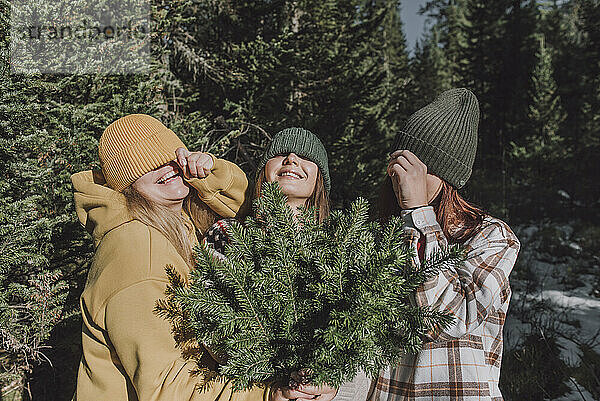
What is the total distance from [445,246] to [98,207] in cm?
151

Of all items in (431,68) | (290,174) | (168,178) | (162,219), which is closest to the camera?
(162,219)

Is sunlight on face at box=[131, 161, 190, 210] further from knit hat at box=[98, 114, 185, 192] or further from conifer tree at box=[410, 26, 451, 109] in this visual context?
conifer tree at box=[410, 26, 451, 109]

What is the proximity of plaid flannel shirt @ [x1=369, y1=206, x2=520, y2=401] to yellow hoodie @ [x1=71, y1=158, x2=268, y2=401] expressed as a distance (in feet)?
2.11

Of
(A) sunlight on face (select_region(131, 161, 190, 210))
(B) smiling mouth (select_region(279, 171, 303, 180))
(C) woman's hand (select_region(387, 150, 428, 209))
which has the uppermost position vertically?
(C) woman's hand (select_region(387, 150, 428, 209))

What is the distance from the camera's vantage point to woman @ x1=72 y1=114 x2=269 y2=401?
1447 mm

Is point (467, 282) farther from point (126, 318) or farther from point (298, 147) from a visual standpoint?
point (126, 318)

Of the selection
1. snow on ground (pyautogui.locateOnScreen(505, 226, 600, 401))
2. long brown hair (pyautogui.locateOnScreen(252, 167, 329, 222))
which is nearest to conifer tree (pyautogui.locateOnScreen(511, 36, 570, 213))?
snow on ground (pyautogui.locateOnScreen(505, 226, 600, 401))

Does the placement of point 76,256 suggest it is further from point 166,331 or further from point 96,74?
point 166,331

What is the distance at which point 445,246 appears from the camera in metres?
1.59

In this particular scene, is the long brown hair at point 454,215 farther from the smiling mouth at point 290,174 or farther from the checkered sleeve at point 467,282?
the smiling mouth at point 290,174

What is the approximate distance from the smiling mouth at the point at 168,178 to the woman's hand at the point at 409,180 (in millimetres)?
989

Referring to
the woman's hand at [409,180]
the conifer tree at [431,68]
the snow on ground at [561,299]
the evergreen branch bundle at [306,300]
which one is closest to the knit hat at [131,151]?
the evergreen branch bundle at [306,300]

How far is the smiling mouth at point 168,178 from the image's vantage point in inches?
77.2

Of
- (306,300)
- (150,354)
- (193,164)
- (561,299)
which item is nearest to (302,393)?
(306,300)
